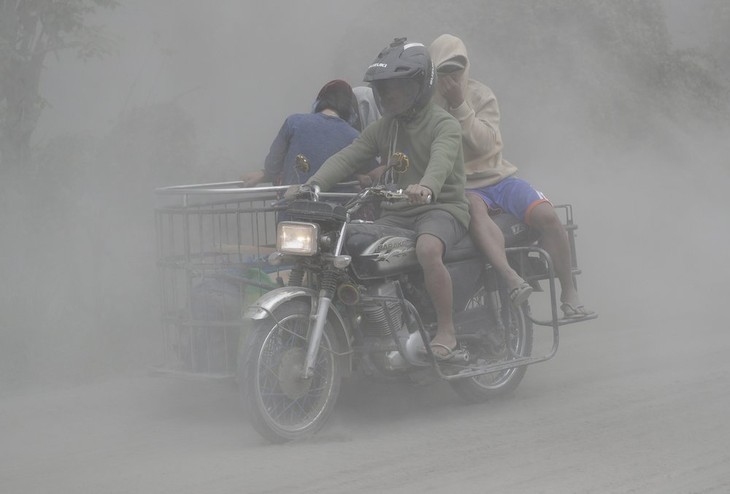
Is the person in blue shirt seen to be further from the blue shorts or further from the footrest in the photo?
the footrest

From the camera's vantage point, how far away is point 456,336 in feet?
21.9

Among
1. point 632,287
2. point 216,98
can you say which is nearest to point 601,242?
point 632,287

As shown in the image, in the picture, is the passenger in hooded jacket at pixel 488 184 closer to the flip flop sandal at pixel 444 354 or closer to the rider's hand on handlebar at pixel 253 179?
the flip flop sandal at pixel 444 354

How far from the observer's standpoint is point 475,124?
6.95 m

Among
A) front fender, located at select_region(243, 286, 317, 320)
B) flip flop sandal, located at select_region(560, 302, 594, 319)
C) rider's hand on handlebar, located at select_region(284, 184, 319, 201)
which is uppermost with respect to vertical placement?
rider's hand on handlebar, located at select_region(284, 184, 319, 201)

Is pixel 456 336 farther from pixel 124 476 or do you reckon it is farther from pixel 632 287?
pixel 632 287

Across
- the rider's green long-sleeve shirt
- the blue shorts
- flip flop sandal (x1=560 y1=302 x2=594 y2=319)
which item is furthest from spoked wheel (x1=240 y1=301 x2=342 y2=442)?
flip flop sandal (x1=560 y1=302 x2=594 y2=319)

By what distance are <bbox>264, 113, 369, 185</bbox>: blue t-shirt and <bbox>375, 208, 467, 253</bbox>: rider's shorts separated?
0.74 metres

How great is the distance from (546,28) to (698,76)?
7.80ft

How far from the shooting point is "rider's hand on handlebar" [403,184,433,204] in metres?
5.84


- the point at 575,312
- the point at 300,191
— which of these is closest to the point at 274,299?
the point at 300,191

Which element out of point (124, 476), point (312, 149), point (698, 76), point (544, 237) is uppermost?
point (698, 76)

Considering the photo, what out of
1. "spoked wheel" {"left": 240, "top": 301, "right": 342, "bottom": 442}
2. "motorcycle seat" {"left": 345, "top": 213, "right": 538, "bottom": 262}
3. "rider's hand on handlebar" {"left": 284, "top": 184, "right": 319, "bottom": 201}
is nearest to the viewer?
"spoked wheel" {"left": 240, "top": 301, "right": 342, "bottom": 442}

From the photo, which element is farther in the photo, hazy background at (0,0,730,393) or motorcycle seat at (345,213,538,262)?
hazy background at (0,0,730,393)
